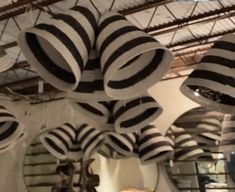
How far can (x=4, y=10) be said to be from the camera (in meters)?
2.21

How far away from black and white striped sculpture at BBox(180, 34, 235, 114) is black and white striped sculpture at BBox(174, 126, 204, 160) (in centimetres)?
101

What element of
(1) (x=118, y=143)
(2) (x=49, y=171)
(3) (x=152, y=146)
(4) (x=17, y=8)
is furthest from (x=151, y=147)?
(2) (x=49, y=171)

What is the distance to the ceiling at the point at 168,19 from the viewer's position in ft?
7.06

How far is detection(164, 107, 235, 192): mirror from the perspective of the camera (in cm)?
214

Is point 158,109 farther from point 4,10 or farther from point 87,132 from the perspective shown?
point 4,10

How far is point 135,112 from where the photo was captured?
1169 millimetres

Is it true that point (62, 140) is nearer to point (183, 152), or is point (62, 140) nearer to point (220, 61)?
point (183, 152)

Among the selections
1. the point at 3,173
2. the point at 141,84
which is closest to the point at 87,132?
the point at 141,84

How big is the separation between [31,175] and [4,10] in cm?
152

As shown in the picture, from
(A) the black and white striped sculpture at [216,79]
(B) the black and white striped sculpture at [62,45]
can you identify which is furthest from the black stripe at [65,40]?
(A) the black and white striped sculpture at [216,79]

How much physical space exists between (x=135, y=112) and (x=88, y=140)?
1064 millimetres

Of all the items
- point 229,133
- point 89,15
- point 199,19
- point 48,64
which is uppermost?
point 199,19

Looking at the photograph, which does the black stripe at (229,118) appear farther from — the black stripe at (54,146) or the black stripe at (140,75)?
the black stripe at (54,146)

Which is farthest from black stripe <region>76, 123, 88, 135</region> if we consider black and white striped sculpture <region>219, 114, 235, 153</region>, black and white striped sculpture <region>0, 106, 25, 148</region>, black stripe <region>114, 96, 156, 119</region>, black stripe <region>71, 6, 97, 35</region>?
black stripe <region>71, 6, 97, 35</region>
